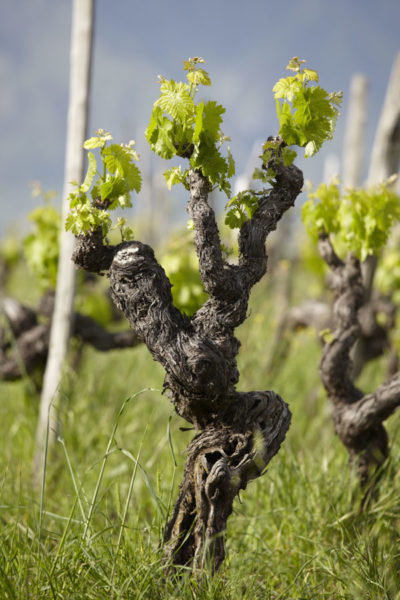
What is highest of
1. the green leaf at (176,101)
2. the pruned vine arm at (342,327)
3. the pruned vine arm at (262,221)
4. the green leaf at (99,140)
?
the green leaf at (176,101)

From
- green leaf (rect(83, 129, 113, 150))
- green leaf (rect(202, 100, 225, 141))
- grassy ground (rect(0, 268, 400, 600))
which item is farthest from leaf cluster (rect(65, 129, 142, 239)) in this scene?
grassy ground (rect(0, 268, 400, 600))

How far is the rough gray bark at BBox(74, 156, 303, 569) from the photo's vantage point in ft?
4.86

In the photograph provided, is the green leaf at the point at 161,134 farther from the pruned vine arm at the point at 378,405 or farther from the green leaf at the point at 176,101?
the pruned vine arm at the point at 378,405

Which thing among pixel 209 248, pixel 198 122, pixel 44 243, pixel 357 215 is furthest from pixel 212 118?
pixel 44 243

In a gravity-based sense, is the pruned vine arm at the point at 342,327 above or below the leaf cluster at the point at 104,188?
below

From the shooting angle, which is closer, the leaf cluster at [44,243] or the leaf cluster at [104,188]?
the leaf cluster at [104,188]

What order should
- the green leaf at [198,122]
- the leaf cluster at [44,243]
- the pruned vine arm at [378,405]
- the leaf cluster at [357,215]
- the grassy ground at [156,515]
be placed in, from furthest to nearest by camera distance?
the leaf cluster at [44,243] → the leaf cluster at [357,215] → the pruned vine arm at [378,405] → the grassy ground at [156,515] → the green leaf at [198,122]

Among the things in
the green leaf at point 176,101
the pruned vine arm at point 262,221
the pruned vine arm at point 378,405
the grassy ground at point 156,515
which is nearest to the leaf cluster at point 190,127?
the green leaf at point 176,101

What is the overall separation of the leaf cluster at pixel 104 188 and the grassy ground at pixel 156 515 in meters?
0.56

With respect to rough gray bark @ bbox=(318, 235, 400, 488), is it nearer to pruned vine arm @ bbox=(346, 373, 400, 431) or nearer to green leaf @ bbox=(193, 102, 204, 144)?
pruned vine arm @ bbox=(346, 373, 400, 431)

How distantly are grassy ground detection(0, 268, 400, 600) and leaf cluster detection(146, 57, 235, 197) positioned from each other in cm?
77

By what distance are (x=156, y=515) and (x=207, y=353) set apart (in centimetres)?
73

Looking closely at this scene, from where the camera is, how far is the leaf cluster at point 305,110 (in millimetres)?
1513

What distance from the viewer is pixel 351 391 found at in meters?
2.42
